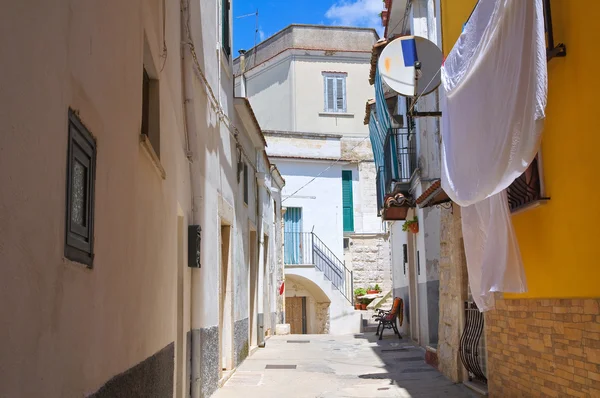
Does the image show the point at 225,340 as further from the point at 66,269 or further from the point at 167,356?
the point at 66,269

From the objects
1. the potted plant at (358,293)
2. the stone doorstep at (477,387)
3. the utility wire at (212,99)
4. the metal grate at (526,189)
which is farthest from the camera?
the potted plant at (358,293)

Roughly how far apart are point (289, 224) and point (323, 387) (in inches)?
674

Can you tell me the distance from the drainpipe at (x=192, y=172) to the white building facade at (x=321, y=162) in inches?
621

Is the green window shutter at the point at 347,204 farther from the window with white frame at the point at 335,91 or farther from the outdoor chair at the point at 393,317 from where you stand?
the outdoor chair at the point at 393,317

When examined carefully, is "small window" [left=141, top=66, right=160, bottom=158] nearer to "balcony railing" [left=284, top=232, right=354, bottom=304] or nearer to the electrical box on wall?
the electrical box on wall

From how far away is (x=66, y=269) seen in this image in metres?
2.75

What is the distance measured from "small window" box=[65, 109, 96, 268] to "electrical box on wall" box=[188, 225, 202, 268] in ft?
15.3

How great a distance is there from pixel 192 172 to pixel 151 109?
247cm

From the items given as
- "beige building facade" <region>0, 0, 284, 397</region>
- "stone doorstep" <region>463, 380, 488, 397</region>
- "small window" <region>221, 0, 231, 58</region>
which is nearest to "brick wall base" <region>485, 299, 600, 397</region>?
"stone doorstep" <region>463, 380, 488, 397</region>

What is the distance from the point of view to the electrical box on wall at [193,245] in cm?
792

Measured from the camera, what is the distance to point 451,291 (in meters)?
10.3

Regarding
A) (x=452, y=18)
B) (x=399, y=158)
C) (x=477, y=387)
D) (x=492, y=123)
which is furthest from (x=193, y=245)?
(x=399, y=158)

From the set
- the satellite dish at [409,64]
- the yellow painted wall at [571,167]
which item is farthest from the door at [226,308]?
the yellow painted wall at [571,167]

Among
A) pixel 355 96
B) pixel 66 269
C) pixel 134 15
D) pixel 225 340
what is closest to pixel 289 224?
pixel 355 96
